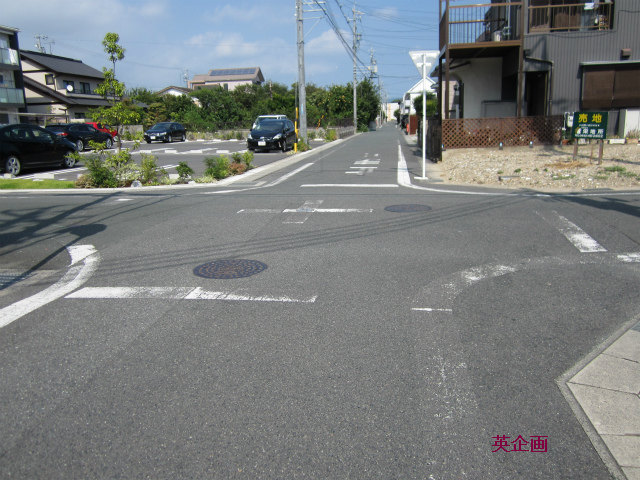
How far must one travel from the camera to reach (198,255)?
269 inches

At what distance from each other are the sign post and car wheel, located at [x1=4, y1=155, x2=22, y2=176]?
17.4 metres

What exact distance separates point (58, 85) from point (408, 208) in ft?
166

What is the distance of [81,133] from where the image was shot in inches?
1096

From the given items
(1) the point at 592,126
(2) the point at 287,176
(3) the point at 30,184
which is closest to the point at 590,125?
(1) the point at 592,126

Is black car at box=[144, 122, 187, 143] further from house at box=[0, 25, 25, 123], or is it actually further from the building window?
the building window

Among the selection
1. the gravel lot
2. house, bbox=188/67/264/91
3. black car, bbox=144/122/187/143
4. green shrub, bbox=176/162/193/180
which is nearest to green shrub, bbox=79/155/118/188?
green shrub, bbox=176/162/193/180

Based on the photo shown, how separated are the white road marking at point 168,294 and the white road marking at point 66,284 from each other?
230 mm

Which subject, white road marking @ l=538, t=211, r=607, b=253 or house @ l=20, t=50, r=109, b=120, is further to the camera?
house @ l=20, t=50, r=109, b=120

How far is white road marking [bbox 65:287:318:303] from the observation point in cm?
518

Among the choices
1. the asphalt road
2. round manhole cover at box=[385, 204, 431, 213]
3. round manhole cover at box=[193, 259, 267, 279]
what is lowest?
the asphalt road

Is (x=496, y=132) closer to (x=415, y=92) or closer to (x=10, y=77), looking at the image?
(x=415, y=92)

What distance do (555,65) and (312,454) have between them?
66.9 feet

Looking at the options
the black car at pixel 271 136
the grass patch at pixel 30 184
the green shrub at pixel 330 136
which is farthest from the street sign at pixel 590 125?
the green shrub at pixel 330 136

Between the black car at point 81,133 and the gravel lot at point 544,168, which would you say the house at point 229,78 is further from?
the gravel lot at point 544,168
